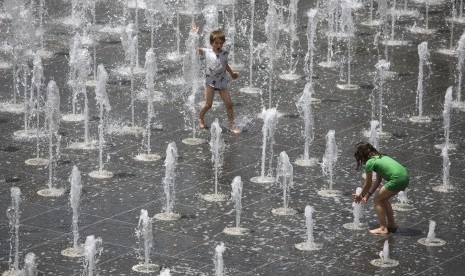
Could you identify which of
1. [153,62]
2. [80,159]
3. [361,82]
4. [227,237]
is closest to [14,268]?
[227,237]

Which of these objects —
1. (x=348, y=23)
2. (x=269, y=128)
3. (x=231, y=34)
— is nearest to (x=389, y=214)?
(x=269, y=128)

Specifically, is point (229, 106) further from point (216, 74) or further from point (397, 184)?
point (397, 184)

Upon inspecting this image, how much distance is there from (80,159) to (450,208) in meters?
4.26

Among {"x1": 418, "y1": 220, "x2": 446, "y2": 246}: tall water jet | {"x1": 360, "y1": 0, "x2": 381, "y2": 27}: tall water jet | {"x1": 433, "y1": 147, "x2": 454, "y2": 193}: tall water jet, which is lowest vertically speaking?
{"x1": 418, "y1": 220, "x2": 446, "y2": 246}: tall water jet

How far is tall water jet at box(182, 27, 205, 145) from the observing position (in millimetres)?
18975

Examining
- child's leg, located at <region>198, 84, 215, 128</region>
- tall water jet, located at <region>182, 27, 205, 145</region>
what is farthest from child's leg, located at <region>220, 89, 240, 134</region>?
tall water jet, located at <region>182, 27, 205, 145</region>

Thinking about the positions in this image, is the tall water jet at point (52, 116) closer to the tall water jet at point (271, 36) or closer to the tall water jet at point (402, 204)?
the tall water jet at point (271, 36)

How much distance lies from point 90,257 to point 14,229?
1497mm

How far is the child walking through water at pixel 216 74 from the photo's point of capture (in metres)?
18.8

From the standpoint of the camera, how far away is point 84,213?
16.2 meters

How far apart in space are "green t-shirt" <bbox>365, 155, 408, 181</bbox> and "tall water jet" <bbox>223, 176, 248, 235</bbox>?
1388mm

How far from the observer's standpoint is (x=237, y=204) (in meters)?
16.0

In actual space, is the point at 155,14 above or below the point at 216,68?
above

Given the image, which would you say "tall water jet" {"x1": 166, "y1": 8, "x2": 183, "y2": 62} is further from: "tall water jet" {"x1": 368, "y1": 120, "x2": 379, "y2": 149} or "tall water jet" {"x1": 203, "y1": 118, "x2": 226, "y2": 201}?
"tall water jet" {"x1": 368, "y1": 120, "x2": 379, "y2": 149}
